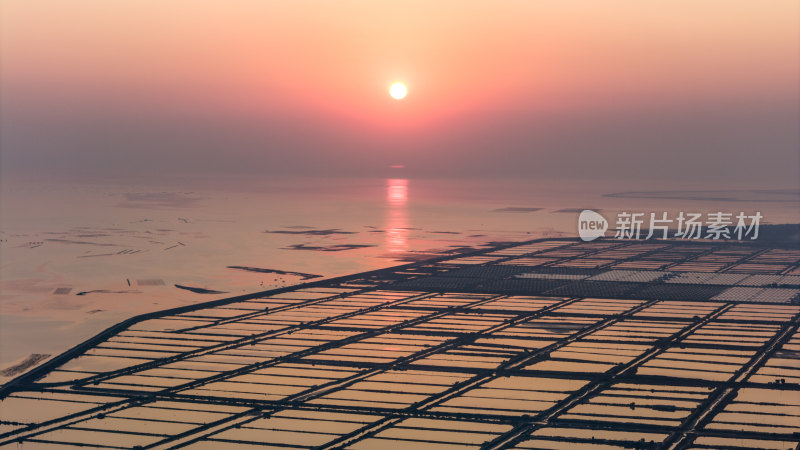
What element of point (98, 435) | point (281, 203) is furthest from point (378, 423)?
point (281, 203)

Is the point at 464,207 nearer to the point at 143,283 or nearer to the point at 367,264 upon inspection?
the point at 367,264

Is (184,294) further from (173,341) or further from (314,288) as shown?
(173,341)

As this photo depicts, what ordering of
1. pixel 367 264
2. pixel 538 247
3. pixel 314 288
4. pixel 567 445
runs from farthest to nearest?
pixel 538 247 → pixel 367 264 → pixel 314 288 → pixel 567 445

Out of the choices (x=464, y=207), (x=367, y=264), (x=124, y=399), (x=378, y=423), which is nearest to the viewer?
(x=378, y=423)

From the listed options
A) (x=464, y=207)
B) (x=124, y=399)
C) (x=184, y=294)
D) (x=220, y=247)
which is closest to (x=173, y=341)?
(x=124, y=399)

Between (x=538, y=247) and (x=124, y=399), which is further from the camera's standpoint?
(x=538, y=247)

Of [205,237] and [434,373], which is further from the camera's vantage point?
[205,237]
